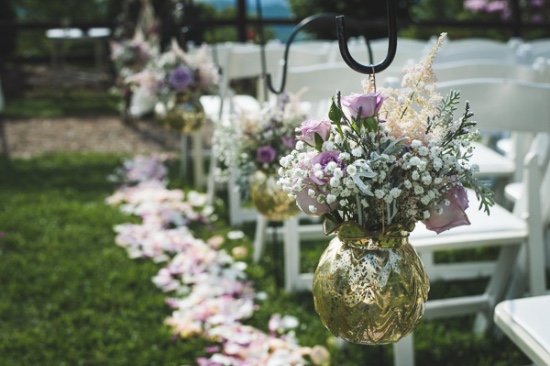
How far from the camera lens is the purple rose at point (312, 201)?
4.59 ft

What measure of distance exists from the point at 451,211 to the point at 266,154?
3.81 ft

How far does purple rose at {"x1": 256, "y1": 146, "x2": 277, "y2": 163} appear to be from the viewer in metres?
2.50

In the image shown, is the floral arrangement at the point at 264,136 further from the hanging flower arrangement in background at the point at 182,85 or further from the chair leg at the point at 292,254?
the hanging flower arrangement in background at the point at 182,85

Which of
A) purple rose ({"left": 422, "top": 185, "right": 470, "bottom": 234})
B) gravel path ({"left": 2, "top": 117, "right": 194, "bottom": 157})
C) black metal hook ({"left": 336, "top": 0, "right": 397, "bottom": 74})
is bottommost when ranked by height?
gravel path ({"left": 2, "top": 117, "right": 194, "bottom": 157})

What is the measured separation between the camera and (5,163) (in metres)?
5.86

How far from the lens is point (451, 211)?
55.8 inches

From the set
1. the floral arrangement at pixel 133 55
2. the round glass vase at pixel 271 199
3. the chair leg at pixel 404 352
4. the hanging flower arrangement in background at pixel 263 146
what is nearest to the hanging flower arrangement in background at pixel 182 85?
the hanging flower arrangement in background at pixel 263 146

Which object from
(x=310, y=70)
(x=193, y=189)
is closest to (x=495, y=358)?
(x=310, y=70)

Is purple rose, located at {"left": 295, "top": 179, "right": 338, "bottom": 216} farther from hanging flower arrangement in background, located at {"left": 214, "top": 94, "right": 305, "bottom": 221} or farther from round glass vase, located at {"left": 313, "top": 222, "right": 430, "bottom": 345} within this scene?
hanging flower arrangement in background, located at {"left": 214, "top": 94, "right": 305, "bottom": 221}

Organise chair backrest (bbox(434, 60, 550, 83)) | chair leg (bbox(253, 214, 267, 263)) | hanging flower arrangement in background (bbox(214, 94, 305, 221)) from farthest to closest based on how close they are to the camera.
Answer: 1. chair leg (bbox(253, 214, 267, 263))
2. chair backrest (bbox(434, 60, 550, 83))
3. hanging flower arrangement in background (bbox(214, 94, 305, 221))

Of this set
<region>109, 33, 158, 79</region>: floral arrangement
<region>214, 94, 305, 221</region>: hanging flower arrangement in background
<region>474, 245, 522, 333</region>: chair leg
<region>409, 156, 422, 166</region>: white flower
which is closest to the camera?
<region>409, 156, 422, 166</region>: white flower

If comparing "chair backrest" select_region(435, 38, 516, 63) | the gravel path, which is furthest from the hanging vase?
the gravel path

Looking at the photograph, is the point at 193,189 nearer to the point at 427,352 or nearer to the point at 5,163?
the point at 5,163

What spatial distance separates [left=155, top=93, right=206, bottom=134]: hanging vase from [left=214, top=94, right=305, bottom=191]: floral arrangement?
3.83ft
